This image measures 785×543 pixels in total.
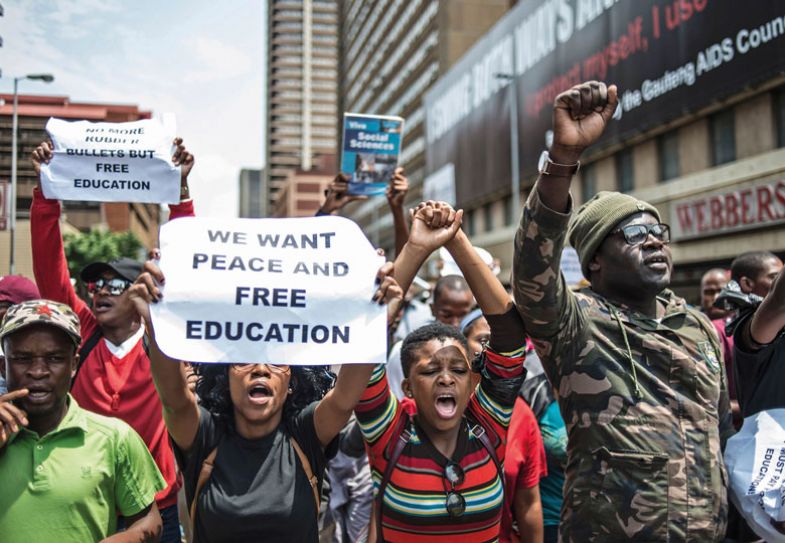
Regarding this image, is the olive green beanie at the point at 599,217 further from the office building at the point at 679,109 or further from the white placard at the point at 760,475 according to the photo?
the office building at the point at 679,109

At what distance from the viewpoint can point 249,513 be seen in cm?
260

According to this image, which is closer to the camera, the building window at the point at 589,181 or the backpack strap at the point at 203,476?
the backpack strap at the point at 203,476

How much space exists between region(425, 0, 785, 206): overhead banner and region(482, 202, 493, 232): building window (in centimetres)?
88

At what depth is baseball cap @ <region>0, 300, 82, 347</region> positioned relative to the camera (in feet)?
8.24

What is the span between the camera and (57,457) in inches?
98.6

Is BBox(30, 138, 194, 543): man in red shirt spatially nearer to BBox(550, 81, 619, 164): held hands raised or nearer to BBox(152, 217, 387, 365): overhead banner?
BBox(152, 217, 387, 365): overhead banner

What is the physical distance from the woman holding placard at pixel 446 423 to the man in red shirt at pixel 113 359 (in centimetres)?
122

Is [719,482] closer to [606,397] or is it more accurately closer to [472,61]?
[606,397]

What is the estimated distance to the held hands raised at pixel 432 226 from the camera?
8.54ft

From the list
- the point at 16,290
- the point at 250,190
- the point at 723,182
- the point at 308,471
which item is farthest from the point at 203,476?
the point at 250,190

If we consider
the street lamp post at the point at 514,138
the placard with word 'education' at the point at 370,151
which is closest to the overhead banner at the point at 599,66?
the street lamp post at the point at 514,138

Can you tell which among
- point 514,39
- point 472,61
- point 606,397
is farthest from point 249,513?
point 472,61

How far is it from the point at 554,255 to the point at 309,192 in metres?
118

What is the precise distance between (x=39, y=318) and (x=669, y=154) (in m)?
20.6
